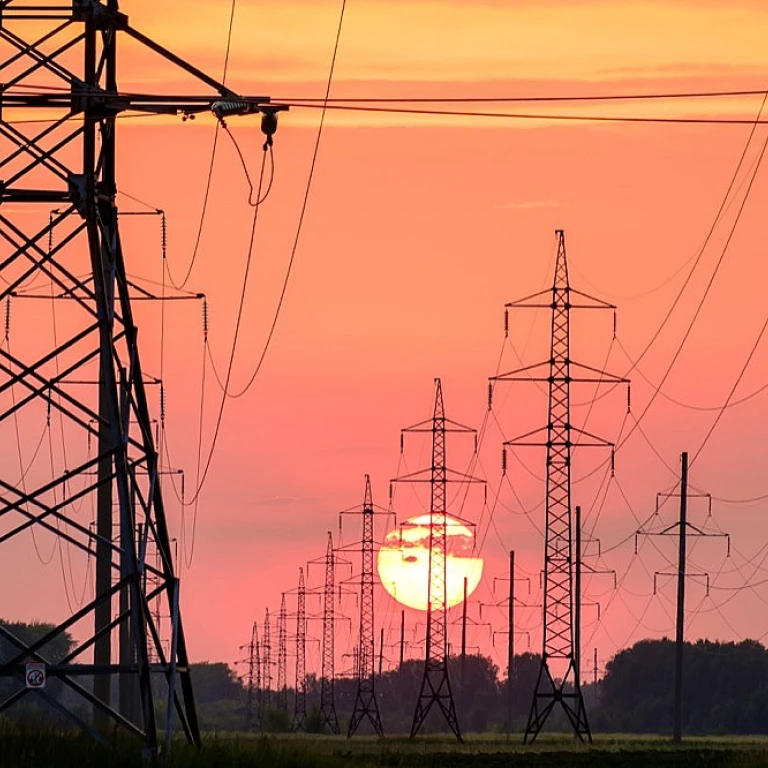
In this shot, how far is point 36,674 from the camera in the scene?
41.8 m

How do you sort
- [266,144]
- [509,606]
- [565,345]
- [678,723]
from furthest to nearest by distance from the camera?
[509,606]
[678,723]
[565,345]
[266,144]

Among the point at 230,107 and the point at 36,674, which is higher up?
the point at 230,107

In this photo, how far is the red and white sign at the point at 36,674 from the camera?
41.5m

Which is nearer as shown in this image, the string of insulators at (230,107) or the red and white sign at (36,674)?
the red and white sign at (36,674)

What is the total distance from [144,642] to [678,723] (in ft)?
208

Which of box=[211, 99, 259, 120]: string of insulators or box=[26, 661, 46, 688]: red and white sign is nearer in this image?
box=[26, 661, 46, 688]: red and white sign

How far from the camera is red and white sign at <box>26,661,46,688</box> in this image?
41500mm

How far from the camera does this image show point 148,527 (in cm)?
4272

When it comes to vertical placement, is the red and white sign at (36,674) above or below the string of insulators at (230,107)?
below

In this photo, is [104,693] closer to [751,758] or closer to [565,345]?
[751,758]

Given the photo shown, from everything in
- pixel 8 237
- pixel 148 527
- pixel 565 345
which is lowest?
pixel 148 527

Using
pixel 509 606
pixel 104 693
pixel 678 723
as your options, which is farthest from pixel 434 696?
pixel 104 693

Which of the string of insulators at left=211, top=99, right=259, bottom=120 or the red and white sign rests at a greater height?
the string of insulators at left=211, top=99, right=259, bottom=120

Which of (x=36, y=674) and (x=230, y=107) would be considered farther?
(x=230, y=107)
